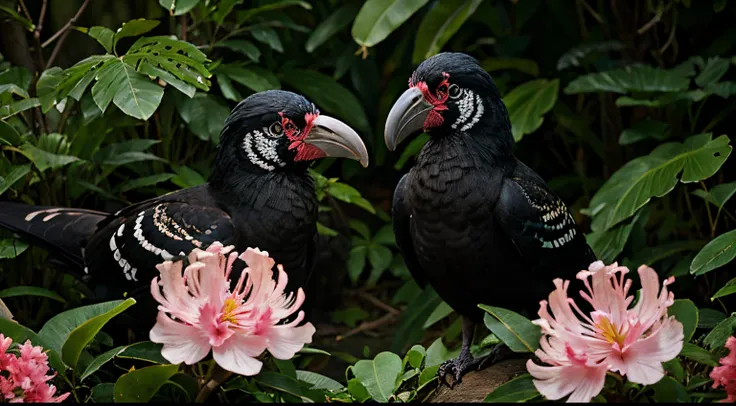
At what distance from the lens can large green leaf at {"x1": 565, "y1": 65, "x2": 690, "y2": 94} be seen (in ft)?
13.4

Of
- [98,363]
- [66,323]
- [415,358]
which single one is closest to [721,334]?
[415,358]

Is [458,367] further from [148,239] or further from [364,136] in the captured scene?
→ [364,136]

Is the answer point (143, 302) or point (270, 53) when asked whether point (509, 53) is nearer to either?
point (270, 53)

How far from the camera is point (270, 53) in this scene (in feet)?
14.3

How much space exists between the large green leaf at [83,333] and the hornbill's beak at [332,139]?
902 millimetres

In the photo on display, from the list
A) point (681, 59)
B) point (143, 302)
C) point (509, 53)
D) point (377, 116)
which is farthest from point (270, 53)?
point (681, 59)

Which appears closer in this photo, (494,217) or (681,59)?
(494,217)

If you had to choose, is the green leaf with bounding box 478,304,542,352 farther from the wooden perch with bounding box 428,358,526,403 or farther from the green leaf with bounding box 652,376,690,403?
the wooden perch with bounding box 428,358,526,403

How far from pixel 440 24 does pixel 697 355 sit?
249 cm

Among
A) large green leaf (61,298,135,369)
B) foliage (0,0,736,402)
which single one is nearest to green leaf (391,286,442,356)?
foliage (0,0,736,402)

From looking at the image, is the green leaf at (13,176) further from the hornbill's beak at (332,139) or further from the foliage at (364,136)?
the hornbill's beak at (332,139)

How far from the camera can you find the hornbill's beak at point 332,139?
9.48 ft

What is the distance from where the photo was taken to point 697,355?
2316mm

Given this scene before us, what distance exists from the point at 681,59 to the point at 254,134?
2863 mm
